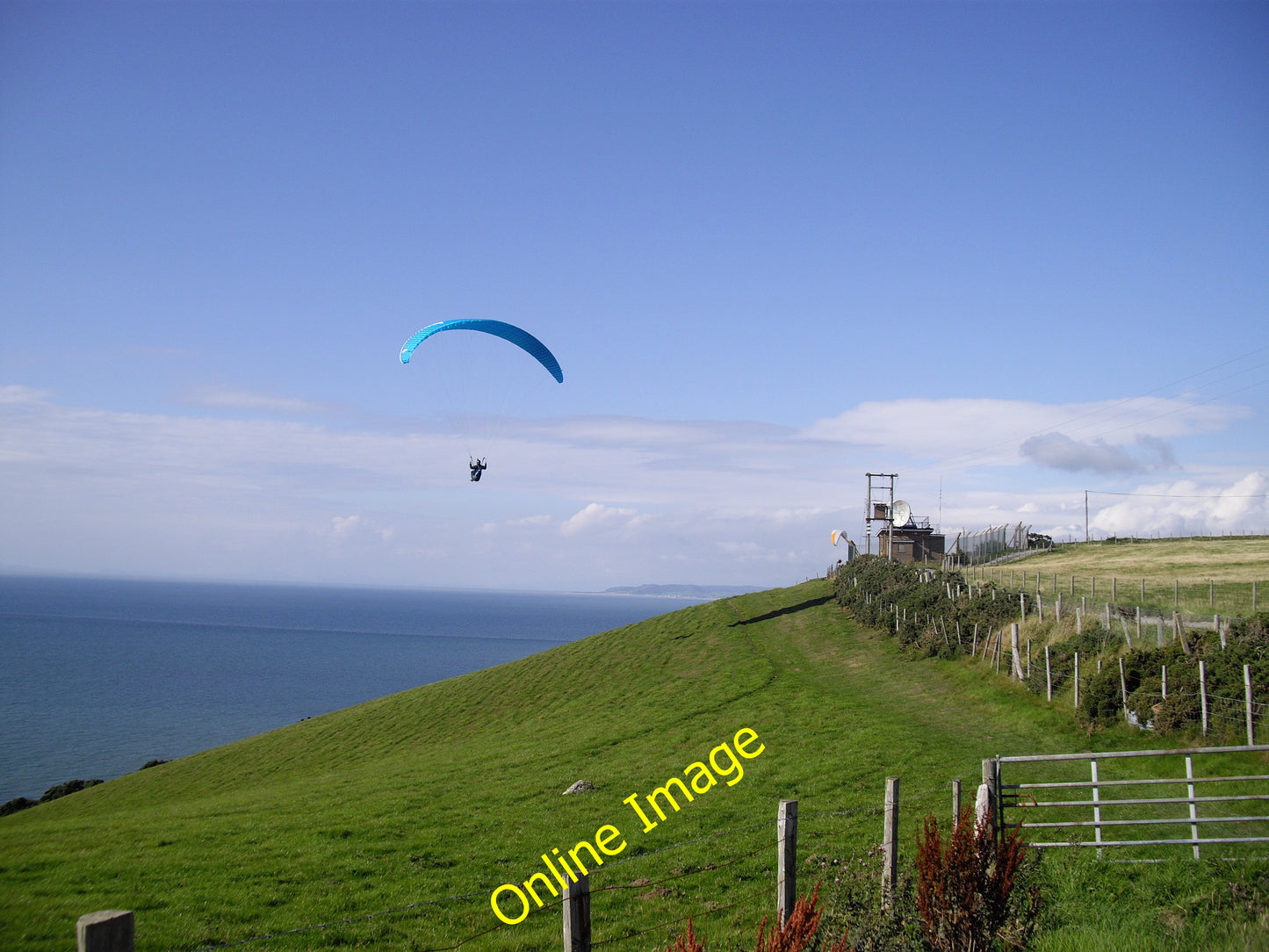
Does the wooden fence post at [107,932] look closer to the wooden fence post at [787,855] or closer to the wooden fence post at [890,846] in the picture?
the wooden fence post at [787,855]

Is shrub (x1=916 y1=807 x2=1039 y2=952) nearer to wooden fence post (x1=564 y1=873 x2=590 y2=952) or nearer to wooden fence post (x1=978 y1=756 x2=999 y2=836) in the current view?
wooden fence post (x1=978 y1=756 x2=999 y2=836)

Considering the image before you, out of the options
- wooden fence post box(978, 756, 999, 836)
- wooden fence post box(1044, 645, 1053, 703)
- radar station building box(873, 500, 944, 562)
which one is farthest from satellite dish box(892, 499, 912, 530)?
wooden fence post box(978, 756, 999, 836)

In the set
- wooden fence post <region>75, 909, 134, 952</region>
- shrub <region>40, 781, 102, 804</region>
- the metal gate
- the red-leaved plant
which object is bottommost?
shrub <region>40, 781, 102, 804</region>

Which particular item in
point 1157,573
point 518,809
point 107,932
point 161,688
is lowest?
point 161,688

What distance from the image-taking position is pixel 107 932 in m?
4.16

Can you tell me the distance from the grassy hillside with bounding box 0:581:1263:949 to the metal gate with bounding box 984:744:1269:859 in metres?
1.48

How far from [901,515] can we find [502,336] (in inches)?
1981

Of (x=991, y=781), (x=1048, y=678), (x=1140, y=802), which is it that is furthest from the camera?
(x=1048, y=678)

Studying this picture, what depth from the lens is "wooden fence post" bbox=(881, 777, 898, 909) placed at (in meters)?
9.64

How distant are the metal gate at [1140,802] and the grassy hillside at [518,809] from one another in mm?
1482

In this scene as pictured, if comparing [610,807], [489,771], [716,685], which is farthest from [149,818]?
[716,685]

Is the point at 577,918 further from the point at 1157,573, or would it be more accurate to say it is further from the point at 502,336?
the point at 1157,573

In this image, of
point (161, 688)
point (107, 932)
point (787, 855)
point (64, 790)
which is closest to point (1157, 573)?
point (787, 855)

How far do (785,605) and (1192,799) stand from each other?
180ft
